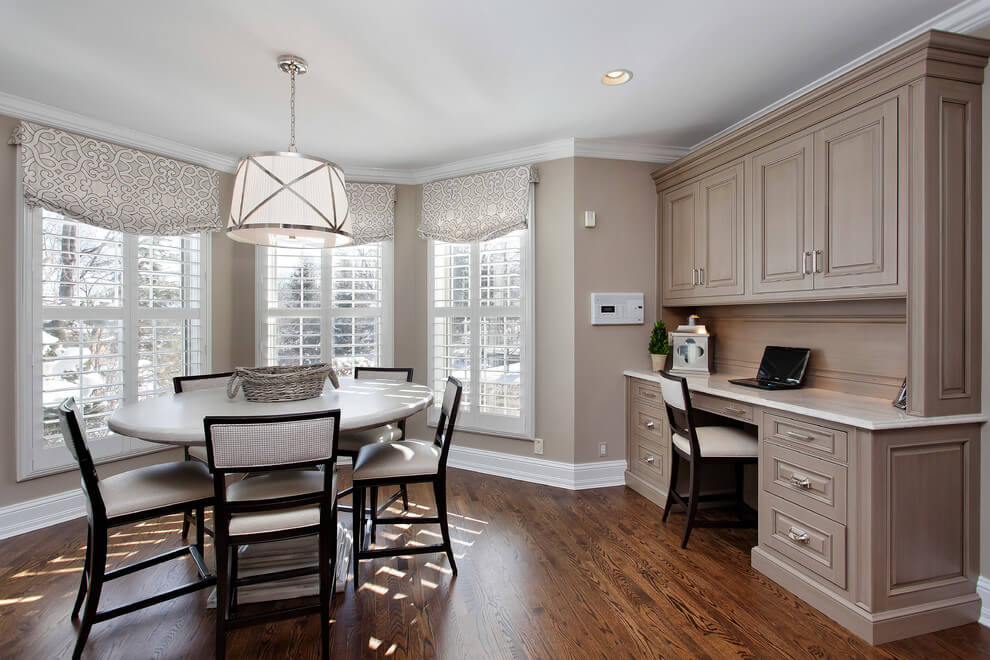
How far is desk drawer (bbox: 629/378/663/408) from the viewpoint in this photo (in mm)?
3182

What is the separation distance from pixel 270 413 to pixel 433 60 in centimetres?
187

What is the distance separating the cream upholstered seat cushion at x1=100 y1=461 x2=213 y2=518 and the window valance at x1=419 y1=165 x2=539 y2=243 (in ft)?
8.19

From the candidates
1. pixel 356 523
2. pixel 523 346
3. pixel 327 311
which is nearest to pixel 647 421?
pixel 523 346

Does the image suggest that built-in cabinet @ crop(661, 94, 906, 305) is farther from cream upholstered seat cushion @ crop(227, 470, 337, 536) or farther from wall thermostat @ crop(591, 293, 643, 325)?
cream upholstered seat cushion @ crop(227, 470, 337, 536)

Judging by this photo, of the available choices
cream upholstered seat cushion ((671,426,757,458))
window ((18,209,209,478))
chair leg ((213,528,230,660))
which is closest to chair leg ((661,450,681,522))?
cream upholstered seat cushion ((671,426,757,458))

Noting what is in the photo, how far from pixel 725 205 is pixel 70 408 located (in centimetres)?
345

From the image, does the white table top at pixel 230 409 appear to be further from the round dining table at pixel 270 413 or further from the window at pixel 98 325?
the window at pixel 98 325

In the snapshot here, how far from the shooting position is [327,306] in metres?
4.04

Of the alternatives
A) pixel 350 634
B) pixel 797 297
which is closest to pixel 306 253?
pixel 350 634

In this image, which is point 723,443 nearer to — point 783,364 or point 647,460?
point 783,364

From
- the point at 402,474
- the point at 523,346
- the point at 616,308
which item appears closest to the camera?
the point at 402,474

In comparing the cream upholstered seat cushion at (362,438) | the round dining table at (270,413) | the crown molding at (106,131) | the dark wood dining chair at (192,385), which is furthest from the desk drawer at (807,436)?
the crown molding at (106,131)

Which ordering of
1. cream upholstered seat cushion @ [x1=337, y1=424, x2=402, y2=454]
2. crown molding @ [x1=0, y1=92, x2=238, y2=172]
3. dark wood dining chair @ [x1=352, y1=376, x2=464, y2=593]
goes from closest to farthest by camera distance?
dark wood dining chair @ [x1=352, y1=376, x2=464, y2=593] < cream upholstered seat cushion @ [x1=337, y1=424, x2=402, y2=454] < crown molding @ [x1=0, y1=92, x2=238, y2=172]

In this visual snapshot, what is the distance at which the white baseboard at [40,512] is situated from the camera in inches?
107
